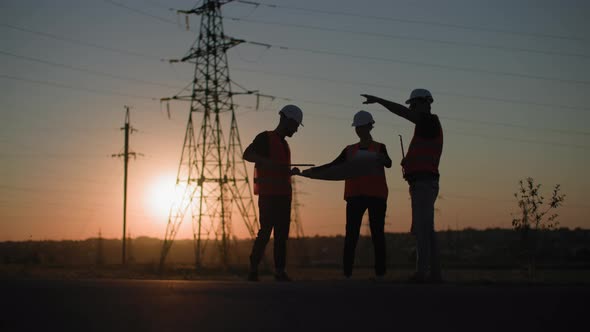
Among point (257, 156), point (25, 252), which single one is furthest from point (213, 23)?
point (257, 156)

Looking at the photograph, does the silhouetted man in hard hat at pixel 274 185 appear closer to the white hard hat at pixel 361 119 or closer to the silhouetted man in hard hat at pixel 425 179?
the white hard hat at pixel 361 119

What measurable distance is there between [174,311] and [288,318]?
2.55ft

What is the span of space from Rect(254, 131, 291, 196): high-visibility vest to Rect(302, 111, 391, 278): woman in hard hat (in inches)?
11.0

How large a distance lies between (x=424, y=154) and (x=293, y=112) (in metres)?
2.05

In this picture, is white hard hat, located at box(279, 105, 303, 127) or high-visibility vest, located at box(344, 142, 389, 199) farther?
white hard hat, located at box(279, 105, 303, 127)

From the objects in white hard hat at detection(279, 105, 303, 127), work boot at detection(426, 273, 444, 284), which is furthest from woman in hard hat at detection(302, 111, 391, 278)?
work boot at detection(426, 273, 444, 284)

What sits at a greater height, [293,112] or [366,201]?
[293,112]

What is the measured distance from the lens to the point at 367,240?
8044 centimetres

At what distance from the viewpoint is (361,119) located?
10023mm

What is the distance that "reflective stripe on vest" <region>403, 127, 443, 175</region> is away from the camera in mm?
8719

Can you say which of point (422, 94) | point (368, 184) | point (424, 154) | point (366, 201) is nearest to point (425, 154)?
point (424, 154)

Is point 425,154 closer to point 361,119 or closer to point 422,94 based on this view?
point 422,94

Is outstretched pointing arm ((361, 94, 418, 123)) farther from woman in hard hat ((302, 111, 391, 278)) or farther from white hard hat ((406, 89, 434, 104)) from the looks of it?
woman in hard hat ((302, 111, 391, 278))

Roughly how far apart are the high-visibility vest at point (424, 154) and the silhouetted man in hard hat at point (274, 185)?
1725 millimetres
